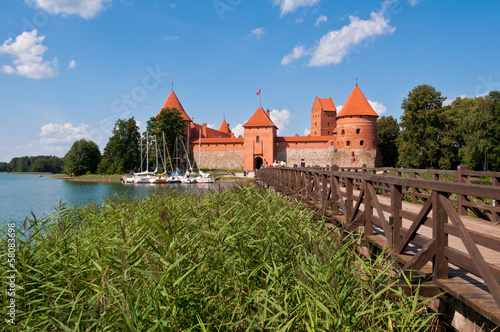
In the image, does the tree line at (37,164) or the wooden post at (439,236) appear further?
the tree line at (37,164)

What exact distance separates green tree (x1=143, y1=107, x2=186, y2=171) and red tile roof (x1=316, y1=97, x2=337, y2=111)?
1331 inches

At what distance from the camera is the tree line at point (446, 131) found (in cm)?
2850

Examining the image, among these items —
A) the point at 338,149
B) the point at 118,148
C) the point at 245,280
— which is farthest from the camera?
the point at 118,148

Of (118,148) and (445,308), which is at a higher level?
(118,148)

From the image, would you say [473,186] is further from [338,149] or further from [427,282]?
[338,149]

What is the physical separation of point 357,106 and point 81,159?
41167mm

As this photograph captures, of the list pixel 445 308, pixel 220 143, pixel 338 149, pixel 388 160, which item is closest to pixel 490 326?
pixel 445 308

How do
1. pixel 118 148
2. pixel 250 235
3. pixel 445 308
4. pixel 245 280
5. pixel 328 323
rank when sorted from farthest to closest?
pixel 118 148
pixel 250 235
pixel 245 280
pixel 445 308
pixel 328 323

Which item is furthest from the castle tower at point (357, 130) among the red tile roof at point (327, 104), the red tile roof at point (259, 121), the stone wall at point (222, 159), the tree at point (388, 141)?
the red tile roof at point (327, 104)

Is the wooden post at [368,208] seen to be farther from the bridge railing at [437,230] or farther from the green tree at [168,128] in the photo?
the green tree at [168,128]

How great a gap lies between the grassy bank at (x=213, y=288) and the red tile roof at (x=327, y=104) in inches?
2587

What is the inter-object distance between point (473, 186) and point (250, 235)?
212 centimetres

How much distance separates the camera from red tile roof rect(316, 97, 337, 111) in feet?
219

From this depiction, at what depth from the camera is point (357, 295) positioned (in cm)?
264
